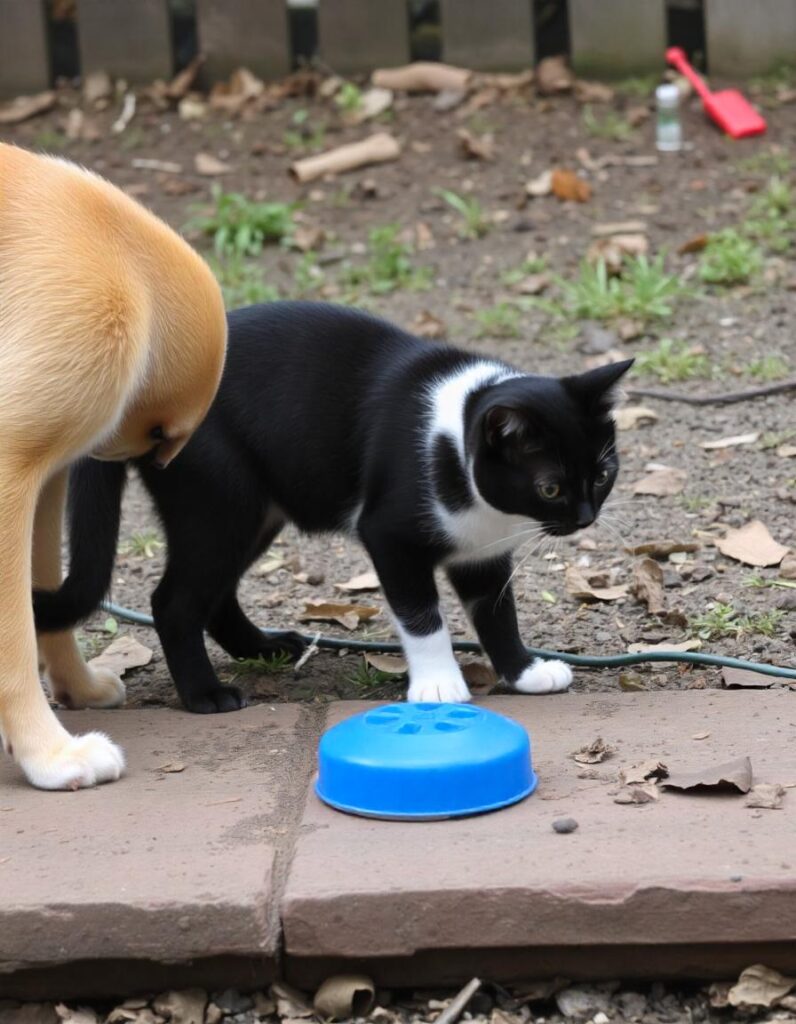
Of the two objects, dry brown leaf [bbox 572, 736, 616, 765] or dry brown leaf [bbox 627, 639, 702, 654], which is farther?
dry brown leaf [bbox 627, 639, 702, 654]

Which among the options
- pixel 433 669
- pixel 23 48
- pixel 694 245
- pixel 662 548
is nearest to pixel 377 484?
pixel 433 669

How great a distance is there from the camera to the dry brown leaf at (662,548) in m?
4.07

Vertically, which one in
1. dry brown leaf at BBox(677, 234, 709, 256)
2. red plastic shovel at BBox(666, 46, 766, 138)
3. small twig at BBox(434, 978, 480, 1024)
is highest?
red plastic shovel at BBox(666, 46, 766, 138)

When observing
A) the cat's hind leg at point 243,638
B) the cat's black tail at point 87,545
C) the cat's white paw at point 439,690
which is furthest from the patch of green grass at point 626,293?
the cat's black tail at point 87,545

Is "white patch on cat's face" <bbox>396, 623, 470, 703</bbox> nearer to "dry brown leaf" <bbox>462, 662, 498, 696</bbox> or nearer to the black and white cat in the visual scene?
the black and white cat

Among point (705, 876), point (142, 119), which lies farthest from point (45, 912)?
point (142, 119)

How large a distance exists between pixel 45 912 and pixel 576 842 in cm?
86

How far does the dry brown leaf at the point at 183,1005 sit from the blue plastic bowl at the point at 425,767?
1.42 ft

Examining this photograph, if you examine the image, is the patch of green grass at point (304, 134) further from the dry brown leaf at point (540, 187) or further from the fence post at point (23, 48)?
the fence post at point (23, 48)

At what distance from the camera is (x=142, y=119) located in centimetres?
797

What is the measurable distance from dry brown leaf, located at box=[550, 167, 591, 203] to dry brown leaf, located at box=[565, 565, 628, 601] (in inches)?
132

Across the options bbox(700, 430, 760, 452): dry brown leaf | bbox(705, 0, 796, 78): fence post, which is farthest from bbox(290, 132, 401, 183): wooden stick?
bbox(700, 430, 760, 452): dry brown leaf

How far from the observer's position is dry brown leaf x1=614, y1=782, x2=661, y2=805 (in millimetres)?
2555

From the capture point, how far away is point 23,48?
26.6ft
